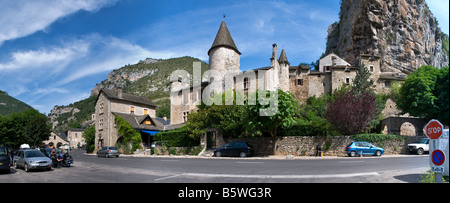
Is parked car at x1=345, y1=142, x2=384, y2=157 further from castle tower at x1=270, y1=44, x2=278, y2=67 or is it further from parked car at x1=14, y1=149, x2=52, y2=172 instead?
castle tower at x1=270, y1=44, x2=278, y2=67

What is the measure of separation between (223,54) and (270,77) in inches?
369

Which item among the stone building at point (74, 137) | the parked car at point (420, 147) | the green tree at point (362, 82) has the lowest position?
the stone building at point (74, 137)

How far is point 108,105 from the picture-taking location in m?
42.1

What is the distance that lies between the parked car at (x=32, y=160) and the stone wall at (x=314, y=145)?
59.6ft

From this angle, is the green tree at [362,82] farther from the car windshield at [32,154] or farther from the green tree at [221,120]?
the car windshield at [32,154]

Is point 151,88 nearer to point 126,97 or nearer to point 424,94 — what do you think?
point 126,97

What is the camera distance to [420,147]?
23.1 meters

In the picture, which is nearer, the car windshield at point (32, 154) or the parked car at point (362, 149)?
the car windshield at point (32, 154)

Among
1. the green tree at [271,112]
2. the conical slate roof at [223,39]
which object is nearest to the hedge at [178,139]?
the green tree at [271,112]

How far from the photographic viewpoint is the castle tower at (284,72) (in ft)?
168

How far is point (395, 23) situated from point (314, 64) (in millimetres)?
20936

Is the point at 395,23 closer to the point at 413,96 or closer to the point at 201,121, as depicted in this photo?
the point at 413,96

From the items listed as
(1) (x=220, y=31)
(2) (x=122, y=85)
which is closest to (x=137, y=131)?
(2) (x=122, y=85)

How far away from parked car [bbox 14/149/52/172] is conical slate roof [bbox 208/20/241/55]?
33.8 metres
